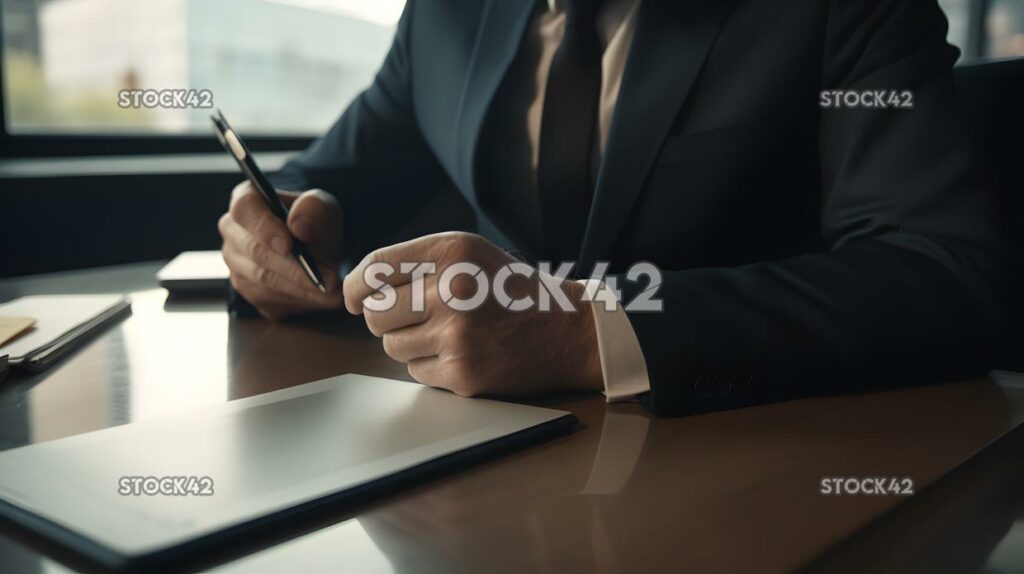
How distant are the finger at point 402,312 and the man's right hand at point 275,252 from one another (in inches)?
11.7

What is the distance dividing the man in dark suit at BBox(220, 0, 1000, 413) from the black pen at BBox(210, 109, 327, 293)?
2 cm

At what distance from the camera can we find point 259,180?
0.96 metres

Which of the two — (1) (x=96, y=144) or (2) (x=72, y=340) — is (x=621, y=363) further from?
(1) (x=96, y=144)

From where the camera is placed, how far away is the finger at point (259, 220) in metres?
1.03

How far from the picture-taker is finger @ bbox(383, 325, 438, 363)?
0.70m

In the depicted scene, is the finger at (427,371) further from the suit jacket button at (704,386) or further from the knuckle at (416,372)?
the suit jacket button at (704,386)

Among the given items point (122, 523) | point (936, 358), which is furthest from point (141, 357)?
point (936, 358)

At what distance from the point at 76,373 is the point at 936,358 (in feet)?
2.58

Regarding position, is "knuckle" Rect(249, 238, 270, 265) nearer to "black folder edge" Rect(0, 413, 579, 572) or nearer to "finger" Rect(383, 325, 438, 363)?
"finger" Rect(383, 325, 438, 363)

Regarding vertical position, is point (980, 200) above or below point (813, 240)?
above

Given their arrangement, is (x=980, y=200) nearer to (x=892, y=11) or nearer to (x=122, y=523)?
(x=892, y=11)

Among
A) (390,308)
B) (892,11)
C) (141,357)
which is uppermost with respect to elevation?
(892,11)

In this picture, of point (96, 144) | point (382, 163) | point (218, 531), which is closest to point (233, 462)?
point (218, 531)

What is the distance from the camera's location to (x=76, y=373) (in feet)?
2.49
